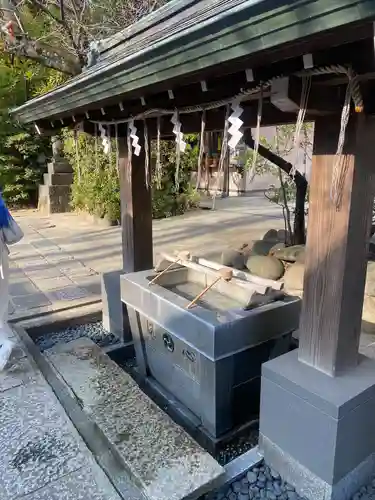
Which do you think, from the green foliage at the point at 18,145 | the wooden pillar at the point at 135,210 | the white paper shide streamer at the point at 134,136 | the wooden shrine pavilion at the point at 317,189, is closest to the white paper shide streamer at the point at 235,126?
the wooden shrine pavilion at the point at 317,189

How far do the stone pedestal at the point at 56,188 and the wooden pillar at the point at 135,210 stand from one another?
7030 millimetres

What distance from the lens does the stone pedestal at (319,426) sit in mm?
1570

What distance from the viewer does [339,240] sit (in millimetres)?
1577

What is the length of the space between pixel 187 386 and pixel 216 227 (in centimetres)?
540

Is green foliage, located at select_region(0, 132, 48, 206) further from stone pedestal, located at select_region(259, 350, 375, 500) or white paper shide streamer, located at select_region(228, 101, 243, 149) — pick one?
stone pedestal, located at select_region(259, 350, 375, 500)

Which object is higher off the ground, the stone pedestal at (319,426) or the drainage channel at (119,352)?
the stone pedestal at (319,426)

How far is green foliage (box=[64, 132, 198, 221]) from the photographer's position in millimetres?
8039

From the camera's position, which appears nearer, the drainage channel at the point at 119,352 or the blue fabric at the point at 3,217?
the drainage channel at the point at 119,352

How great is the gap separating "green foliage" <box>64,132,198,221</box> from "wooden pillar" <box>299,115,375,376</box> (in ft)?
20.8

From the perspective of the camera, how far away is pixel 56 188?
9.61 metres

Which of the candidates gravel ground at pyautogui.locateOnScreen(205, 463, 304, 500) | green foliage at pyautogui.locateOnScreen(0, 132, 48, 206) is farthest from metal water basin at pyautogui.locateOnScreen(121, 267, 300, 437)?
green foliage at pyautogui.locateOnScreen(0, 132, 48, 206)

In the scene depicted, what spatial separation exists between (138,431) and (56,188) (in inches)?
339

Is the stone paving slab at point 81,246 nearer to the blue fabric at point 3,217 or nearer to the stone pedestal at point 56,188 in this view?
the stone pedestal at point 56,188

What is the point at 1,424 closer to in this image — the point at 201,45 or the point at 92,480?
the point at 92,480
